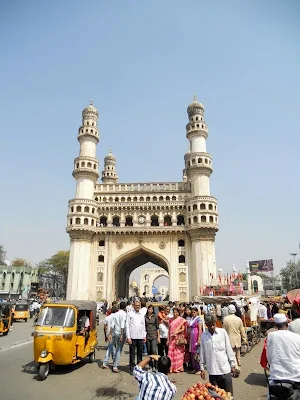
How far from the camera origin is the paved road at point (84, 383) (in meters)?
6.35

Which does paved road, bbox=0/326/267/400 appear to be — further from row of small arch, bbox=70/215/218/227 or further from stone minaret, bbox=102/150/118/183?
stone minaret, bbox=102/150/118/183

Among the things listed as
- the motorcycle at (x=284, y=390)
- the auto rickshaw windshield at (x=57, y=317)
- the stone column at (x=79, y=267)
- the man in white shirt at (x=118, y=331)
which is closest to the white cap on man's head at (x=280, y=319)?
the motorcycle at (x=284, y=390)

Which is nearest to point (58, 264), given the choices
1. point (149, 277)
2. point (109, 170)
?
point (149, 277)

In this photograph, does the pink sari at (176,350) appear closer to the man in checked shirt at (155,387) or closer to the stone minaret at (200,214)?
the man in checked shirt at (155,387)

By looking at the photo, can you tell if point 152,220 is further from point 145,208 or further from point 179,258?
point 179,258

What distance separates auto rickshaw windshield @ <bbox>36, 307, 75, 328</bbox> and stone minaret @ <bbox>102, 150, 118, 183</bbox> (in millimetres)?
45645

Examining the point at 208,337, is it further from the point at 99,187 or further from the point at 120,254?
the point at 99,187

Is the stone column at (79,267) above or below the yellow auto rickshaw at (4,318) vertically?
above

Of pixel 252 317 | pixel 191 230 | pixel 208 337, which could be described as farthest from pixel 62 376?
pixel 191 230

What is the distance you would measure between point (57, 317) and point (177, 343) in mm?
3250

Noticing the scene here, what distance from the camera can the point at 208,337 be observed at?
523cm

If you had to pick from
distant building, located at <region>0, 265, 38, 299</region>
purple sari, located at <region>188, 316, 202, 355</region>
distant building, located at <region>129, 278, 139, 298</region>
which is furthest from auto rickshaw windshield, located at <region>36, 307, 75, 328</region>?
distant building, located at <region>129, 278, 139, 298</region>

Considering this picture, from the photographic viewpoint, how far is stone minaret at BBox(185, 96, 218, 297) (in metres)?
34.9

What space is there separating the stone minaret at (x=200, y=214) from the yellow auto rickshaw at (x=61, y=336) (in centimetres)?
2674
